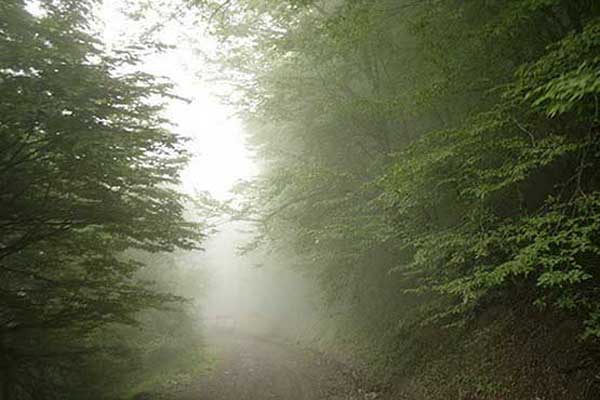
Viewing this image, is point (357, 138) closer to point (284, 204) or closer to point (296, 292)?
point (284, 204)

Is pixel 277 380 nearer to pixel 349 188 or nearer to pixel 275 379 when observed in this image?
pixel 275 379

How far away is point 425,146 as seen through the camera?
740 cm

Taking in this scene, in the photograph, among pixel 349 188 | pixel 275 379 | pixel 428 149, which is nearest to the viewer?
pixel 428 149

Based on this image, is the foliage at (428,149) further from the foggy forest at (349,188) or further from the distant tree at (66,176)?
the distant tree at (66,176)

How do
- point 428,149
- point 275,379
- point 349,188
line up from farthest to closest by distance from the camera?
point 275,379, point 349,188, point 428,149

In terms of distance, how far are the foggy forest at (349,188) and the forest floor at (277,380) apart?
0.42 feet

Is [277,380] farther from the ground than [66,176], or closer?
closer

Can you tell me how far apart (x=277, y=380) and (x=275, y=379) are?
0.58 feet

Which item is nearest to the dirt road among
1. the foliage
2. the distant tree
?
the foliage

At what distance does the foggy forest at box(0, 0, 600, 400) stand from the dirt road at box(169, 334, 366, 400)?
137mm

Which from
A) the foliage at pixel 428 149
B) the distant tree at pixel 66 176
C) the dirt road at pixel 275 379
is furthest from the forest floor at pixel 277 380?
the distant tree at pixel 66 176

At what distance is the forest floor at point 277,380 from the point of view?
1208cm

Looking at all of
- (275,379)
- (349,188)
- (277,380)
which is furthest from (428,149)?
(275,379)

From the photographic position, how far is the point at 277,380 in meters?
14.0
